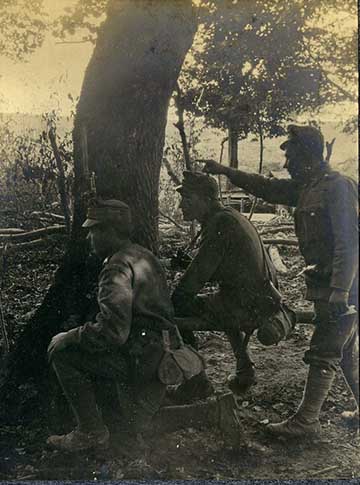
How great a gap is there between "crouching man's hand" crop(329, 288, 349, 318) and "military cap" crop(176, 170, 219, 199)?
0.96m

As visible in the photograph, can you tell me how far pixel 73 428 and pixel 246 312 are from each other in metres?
1.31

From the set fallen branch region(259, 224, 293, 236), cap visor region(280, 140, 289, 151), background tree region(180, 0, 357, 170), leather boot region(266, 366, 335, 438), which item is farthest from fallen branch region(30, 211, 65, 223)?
leather boot region(266, 366, 335, 438)

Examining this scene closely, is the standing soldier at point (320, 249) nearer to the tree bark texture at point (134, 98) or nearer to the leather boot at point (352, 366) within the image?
the leather boot at point (352, 366)

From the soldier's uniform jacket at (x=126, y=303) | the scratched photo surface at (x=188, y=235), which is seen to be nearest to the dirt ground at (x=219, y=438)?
the scratched photo surface at (x=188, y=235)

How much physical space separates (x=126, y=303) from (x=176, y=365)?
502 mm

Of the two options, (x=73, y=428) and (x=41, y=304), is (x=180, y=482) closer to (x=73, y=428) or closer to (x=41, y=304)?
(x=73, y=428)

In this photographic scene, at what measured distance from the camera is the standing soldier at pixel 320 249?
397 centimetres

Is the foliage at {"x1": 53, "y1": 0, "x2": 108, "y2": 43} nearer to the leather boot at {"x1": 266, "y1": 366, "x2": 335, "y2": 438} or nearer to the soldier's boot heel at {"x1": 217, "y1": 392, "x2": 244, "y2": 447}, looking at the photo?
the soldier's boot heel at {"x1": 217, "y1": 392, "x2": 244, "y2": 447}

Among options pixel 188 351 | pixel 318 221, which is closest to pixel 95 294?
pixel 188 351

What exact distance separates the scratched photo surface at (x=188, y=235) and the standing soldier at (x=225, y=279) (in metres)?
0.01

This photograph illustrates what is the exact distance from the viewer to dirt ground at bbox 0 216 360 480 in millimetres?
4008

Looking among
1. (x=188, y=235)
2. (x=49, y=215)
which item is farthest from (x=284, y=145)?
(x=49, y=215)

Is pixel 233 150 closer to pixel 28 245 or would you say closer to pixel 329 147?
pixel 329 147

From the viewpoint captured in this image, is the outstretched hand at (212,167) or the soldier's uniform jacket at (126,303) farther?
the outstretched hand at (212,167)
